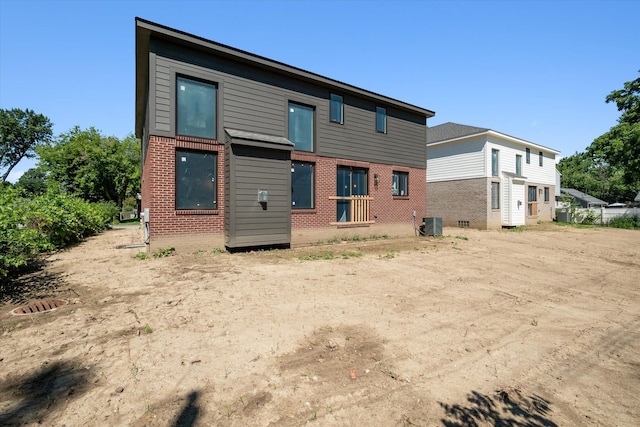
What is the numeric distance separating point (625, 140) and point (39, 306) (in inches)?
1416

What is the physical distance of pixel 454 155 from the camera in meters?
21.4

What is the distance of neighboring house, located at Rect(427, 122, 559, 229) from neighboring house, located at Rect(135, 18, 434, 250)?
1018 centimetres

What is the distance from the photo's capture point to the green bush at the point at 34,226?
5.45 m

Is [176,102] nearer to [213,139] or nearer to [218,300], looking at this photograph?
[213,139]

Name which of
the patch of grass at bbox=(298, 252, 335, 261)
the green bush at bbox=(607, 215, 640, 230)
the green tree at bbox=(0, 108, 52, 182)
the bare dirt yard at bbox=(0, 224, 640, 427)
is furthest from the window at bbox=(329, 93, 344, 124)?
the green tree at bbox=(0, 108, 52, 182)

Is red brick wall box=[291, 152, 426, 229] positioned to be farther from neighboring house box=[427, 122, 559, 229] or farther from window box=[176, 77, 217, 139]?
neighboring house box=[427, 122, 559, 229]

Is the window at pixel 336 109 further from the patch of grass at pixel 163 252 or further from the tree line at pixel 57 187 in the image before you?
the tree line at pixel 57 187

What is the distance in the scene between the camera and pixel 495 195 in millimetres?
20344

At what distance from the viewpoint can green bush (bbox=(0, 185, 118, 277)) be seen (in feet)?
17.9

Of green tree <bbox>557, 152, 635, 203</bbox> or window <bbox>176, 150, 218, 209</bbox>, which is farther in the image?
green tree <bbox>557, 152, 635, 203</bbox>

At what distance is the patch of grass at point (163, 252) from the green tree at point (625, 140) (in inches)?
1295

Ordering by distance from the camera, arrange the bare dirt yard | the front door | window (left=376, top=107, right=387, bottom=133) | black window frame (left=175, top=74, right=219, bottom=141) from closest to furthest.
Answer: the bare dirt yard, black window frame (left=175, top=74, right=219, bottom=141), the front door, window (left=376, top=107, right=387, bottom=133)

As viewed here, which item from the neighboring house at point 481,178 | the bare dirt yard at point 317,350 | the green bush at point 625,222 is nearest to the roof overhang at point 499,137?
the neighboring house at point 481,178

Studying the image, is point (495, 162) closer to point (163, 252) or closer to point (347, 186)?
point (347, 186)
